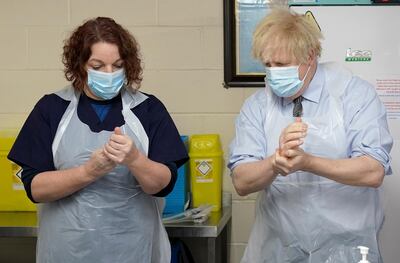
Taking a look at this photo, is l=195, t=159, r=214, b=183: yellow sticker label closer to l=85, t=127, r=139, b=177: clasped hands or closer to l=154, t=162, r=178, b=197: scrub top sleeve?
l=154, t=162, r=178, b=197: scrub top sleeve

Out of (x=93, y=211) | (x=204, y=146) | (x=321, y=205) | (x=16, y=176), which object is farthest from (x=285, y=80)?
(x=16, y=176)

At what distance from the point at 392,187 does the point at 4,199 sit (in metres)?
1.69

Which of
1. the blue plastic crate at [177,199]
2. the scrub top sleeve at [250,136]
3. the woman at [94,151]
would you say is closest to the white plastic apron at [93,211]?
the woman at [94,151]

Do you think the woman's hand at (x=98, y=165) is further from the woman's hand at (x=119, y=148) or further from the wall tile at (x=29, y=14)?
the wall tile at (x=29, y=14)

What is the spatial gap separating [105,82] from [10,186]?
113cm

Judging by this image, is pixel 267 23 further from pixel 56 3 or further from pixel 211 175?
pixel 56 3

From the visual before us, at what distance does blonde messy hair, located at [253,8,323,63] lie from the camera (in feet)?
5.18

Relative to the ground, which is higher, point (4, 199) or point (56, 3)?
point (56, 3)

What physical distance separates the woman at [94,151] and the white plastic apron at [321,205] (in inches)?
12.4

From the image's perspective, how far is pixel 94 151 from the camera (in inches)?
64.7

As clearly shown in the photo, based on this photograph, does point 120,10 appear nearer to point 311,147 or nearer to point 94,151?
point 94,151

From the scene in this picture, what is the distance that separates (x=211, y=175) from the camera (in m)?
2.58

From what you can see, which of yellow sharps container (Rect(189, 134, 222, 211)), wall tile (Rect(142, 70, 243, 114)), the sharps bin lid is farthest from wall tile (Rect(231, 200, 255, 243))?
wall tile (Rect(142, 70, 243, 114))

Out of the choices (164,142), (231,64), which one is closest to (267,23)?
(164,142)
